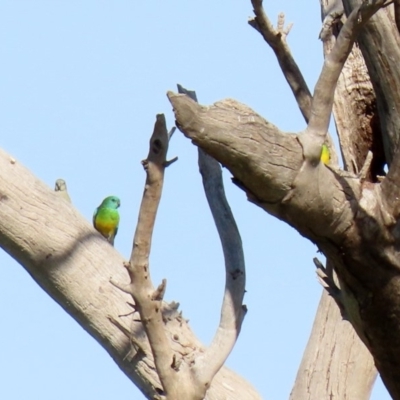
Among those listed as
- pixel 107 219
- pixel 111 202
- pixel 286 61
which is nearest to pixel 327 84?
pixel 286 61

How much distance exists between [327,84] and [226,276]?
1031mm

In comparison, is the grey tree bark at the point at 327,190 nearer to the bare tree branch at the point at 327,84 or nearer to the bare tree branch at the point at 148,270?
the bare tree branch at the point at 327,84

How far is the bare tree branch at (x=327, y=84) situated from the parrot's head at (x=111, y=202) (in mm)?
4986

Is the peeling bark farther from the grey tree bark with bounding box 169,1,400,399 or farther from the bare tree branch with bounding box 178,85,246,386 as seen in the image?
the bare tree branch with bounding box 178,85,246,386

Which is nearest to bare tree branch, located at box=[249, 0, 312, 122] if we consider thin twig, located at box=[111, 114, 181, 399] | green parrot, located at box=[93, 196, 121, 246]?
thin twig, located at box=[111, 114, 181, 399]

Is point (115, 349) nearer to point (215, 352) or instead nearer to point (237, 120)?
point (215, 352)

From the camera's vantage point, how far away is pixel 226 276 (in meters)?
3.39

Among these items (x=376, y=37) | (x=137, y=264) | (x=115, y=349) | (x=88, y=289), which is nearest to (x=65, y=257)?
(x=88, y=289)

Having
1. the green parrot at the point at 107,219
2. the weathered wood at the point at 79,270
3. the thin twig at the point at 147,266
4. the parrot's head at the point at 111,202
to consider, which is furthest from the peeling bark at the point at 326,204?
the parrot's head at the point at 111,202

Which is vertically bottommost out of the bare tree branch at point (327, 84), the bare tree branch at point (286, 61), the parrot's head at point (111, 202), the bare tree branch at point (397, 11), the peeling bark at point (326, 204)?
the peeling bark at point (326, 204)

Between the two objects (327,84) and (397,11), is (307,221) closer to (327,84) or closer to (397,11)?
(327,84)

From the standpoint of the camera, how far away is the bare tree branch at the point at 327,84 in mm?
2631

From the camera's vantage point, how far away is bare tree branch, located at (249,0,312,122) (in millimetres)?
3279

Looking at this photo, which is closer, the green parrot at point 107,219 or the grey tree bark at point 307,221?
the grey tree bark at point 307,221
